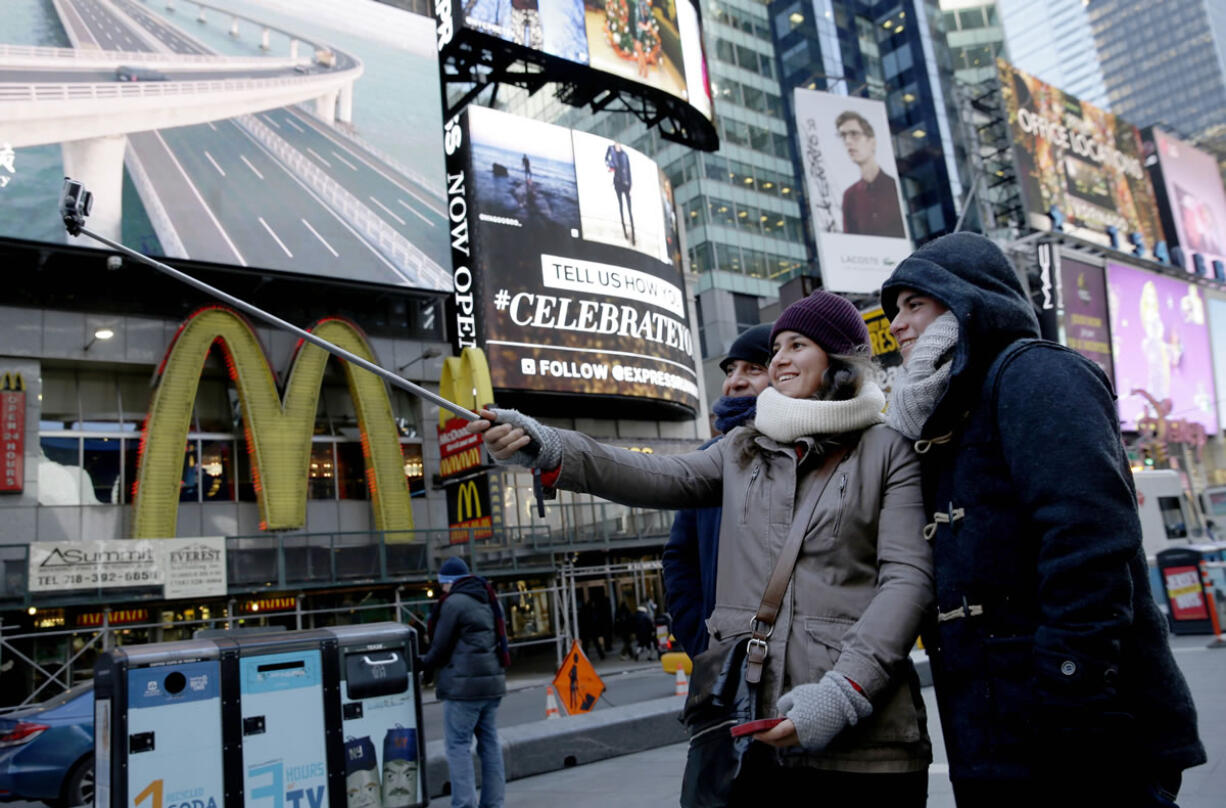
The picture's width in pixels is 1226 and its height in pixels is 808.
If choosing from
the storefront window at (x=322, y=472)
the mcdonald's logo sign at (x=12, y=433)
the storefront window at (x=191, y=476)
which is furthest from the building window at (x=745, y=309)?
the mcdonald's logo sign at (x=12, y=433)

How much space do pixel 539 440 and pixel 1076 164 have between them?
47.5 metres

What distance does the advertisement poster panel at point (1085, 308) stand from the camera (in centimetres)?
3566

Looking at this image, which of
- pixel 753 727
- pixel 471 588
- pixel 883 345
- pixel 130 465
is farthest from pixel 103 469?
pixel 753 727

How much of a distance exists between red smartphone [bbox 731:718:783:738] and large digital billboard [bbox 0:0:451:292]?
20878 millimetres

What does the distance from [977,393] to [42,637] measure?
779 inches

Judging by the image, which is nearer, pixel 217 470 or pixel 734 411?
pixel 734 411

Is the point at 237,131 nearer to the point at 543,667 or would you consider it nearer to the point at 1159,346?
the point at 543,667

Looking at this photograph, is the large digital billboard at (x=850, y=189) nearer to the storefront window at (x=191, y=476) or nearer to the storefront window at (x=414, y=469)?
the storefront window at (x=414, y=469)

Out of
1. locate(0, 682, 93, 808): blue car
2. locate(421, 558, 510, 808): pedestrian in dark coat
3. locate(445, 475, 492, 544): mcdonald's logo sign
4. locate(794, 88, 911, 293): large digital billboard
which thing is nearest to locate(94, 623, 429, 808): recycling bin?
locate(421, 558, 510, 808): pedestrian in dark coat

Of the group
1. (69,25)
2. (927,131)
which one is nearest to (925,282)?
(69,25)

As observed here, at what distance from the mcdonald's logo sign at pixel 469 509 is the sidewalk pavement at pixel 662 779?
41.9 feet

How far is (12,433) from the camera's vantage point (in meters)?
19.0

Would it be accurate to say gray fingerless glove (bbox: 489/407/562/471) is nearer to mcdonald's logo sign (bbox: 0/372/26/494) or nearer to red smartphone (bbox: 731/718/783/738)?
red smartphone (bbox: 731/718/783/738)

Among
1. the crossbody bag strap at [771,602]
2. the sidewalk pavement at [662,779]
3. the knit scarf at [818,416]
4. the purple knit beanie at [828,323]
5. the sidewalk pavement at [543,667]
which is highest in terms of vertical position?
the purple knit beanie at [828,323]
